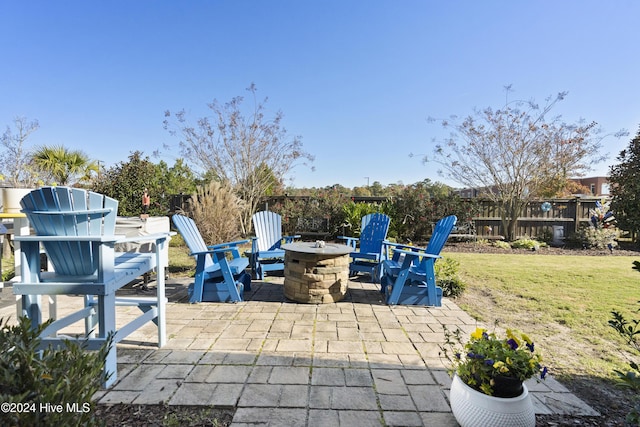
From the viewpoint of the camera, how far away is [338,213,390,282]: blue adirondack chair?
4535 millimetres

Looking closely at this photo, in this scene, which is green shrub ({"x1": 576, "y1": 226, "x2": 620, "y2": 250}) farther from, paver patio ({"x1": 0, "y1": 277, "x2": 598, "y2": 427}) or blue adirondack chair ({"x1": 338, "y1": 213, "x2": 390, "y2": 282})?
paver patio ({"x1": 0, "y1": 277, "x2": 598, "y2": 427})

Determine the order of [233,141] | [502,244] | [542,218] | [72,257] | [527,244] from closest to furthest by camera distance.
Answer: [72,257]
[527,244]
[502,244]
[542,218]
[233,141]

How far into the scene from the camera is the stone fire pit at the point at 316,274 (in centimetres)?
363

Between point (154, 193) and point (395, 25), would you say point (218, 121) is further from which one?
point (395, 25)

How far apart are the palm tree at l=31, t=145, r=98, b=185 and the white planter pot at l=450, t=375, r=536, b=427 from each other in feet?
→ 39.1

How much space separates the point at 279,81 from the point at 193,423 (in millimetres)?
9274

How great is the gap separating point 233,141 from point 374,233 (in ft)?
23.6

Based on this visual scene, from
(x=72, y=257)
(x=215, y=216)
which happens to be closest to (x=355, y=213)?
(x=215, y=216)

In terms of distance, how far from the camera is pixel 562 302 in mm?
3941

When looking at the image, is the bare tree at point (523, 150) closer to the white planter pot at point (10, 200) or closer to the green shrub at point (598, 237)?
the green shrub at point (598, 237)

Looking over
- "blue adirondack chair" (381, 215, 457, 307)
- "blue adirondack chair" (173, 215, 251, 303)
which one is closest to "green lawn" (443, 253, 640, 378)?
"blue adirondack chair" (381, 215, 457, 307)

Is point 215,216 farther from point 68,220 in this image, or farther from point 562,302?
point 562,302

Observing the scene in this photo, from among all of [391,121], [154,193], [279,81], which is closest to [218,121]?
[279,81]

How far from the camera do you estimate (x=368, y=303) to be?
148 inches
